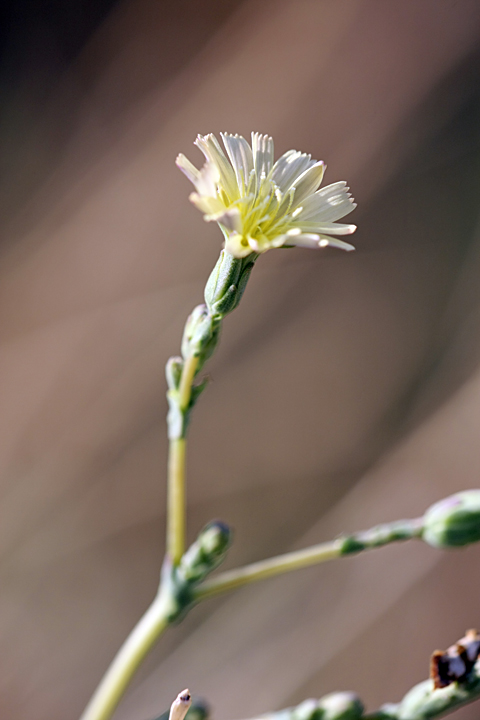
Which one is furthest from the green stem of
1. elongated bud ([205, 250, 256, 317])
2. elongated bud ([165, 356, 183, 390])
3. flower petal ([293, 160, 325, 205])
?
flower petal ([293, 160, 325, 205])

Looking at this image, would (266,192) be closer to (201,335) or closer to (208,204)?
(208,204)

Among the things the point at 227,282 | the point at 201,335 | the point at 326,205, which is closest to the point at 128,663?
the point at 201,335

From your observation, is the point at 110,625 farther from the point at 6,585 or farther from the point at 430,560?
the point at 430,560

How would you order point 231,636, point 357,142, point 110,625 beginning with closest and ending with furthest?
point 231,636 → point 110,625 → point 357,142

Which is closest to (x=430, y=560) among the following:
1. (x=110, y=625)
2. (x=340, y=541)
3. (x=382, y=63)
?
(x=110, y=625)

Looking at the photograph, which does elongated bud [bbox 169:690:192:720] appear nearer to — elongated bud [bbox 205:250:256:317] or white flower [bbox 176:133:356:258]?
elongated bud [bbox 205:250:256:317]

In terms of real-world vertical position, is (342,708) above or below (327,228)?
below
